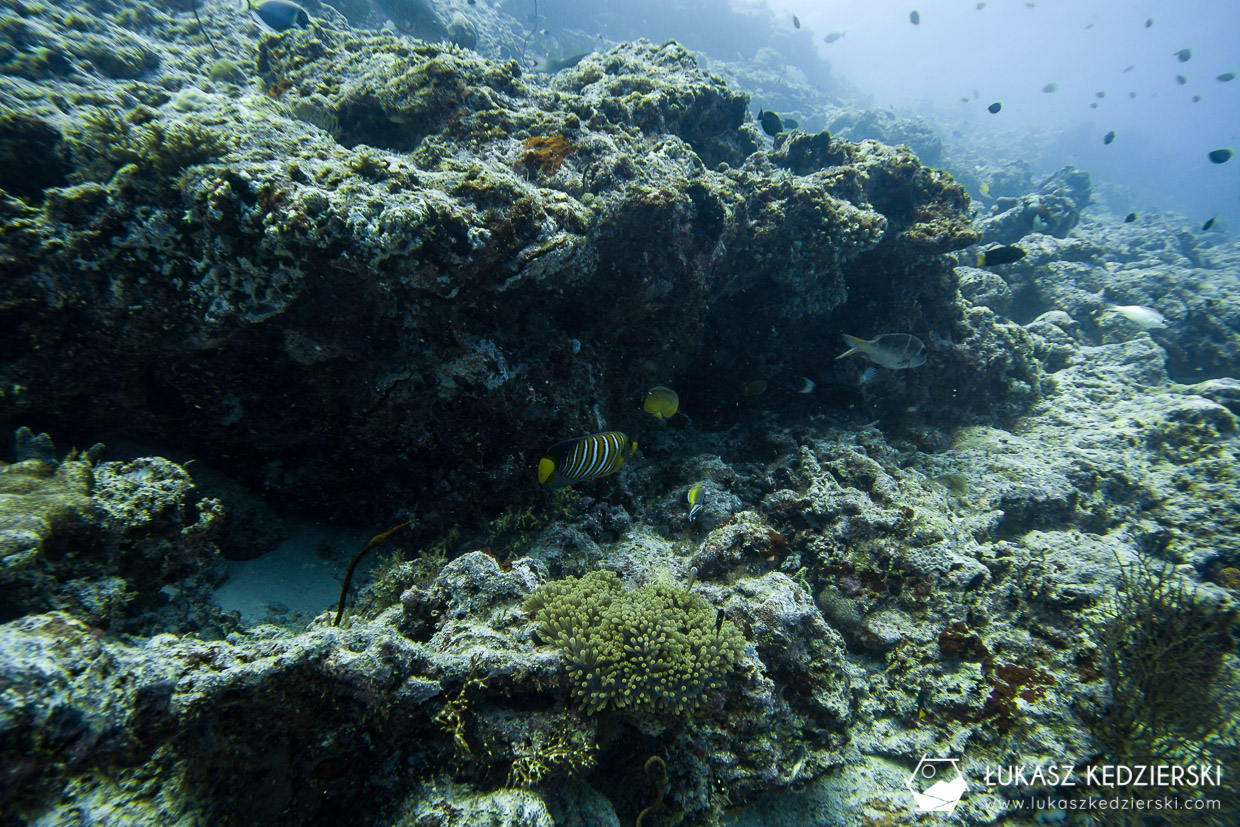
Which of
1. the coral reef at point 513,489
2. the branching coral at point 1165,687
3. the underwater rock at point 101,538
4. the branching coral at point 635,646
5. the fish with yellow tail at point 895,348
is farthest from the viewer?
the fish with yellow tail at point 895,348

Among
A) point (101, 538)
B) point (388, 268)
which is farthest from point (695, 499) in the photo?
point (101, 538)

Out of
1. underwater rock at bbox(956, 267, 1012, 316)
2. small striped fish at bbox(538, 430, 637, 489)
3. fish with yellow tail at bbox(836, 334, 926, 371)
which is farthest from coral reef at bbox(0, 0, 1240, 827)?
underwater rock at bbox(956, 267, 1012, 316)

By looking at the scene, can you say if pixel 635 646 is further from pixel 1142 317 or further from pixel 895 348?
pixel 1142 317

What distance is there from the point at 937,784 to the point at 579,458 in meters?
3.28

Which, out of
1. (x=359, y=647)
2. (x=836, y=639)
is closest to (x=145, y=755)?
(x=359, y=647)

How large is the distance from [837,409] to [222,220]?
6.17 m

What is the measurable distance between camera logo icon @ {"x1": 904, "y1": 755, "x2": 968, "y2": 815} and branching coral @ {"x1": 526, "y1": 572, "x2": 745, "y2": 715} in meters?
1.64

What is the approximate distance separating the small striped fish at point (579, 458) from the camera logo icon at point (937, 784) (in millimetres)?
2990

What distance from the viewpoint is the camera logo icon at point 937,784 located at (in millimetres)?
2932

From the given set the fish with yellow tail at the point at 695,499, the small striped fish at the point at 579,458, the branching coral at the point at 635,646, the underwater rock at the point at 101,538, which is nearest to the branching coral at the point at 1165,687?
the branching coral at the point at 635,646

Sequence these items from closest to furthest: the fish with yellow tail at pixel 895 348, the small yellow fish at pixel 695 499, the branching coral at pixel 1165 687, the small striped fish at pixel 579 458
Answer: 1. the small striped fish at pixel 579 458
2. the branching coral at pixel 1165 687
3. the small yellow fish at pixel 695 499
4. the fish with yellow tail at pixel 895 348

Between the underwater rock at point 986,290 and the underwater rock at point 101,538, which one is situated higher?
the underwater rock at point 986,290

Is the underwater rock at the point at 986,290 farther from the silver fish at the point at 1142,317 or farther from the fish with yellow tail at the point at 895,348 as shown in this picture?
the fish with yellow tail at the point at 895,348

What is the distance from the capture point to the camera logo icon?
2932mm
